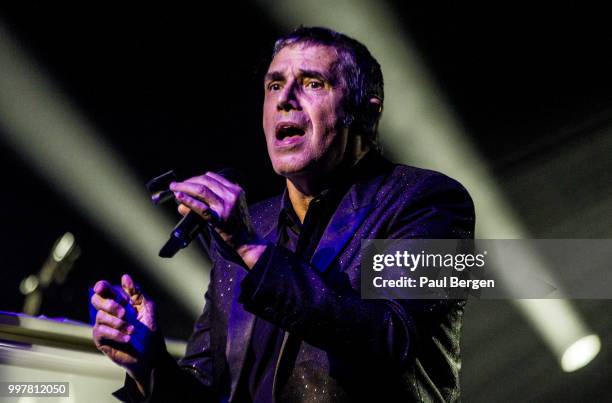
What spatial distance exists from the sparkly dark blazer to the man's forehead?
0.26 meters

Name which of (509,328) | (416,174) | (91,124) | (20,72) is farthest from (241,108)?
(416,174)

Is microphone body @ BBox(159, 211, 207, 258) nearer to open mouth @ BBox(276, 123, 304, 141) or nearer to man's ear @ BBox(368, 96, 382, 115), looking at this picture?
open mouth @ BBox(276, 123, 304, 141)

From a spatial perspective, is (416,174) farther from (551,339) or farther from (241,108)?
(241,108)

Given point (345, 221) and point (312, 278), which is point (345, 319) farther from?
point (345, 221)

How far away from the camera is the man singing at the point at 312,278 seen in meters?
1.12

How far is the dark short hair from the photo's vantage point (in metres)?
1.68

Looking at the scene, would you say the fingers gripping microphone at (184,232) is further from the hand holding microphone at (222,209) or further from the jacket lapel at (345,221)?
the jacket lapel at (345,221)

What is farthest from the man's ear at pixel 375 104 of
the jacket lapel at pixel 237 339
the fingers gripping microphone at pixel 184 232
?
the fingers gripping microphone at pixel 184 232

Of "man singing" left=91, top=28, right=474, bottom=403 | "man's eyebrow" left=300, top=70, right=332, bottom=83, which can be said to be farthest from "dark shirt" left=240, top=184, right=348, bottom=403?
"man's eyebrow" left=300, top=70, right=332, bottom=83

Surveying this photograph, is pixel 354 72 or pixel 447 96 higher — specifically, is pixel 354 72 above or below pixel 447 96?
above

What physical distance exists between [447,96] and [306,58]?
1218 mm

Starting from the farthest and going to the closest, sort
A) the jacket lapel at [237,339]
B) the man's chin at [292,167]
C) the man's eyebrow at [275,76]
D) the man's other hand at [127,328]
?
the man's eyebrow at [275,76] → the man's chin at [292,167] → the jacket lapel at [237,339] → the man's other hand at [127,328]

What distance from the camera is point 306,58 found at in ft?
5.43

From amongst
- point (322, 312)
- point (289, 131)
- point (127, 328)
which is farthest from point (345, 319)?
point (289, 131)
